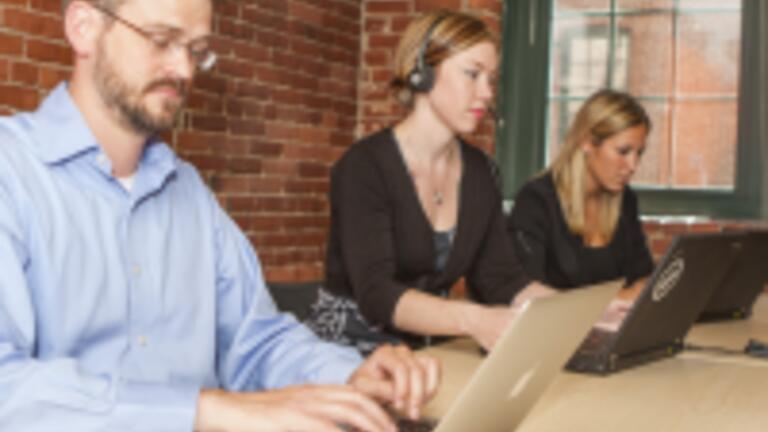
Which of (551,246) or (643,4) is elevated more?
(643,4)

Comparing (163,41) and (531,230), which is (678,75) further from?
(163,41)

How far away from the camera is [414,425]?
1451 mm

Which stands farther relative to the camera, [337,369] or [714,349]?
[714,349]

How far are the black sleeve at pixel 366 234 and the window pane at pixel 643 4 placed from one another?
232cm

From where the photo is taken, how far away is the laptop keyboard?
1.42m

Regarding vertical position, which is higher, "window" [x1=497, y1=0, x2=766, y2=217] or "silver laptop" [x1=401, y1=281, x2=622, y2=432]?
"window" [x1=497, y1=0, x2=766, y2=217]

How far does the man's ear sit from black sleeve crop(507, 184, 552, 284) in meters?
1.82

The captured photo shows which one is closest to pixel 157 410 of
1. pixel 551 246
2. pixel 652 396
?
pixel 652 396

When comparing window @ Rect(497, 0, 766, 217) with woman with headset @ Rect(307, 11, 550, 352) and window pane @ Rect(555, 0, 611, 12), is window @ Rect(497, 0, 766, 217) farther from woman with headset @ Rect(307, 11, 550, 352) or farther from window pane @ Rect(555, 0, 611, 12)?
woman with headset @ Rect(307, 11, 550, 352)

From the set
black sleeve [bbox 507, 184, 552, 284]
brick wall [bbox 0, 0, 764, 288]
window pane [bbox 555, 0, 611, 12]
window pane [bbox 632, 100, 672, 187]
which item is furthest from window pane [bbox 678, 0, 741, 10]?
black sleeve [bbox 507, 184, 552, 284]

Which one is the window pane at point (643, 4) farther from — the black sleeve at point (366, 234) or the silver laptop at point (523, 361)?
the silver laptop at point (523, 361)

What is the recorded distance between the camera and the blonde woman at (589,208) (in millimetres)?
3248

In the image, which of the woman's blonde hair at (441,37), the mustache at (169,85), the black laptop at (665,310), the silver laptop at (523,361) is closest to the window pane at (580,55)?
the woman's blonde hair at (441,37)

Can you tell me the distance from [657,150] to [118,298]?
3.27m
